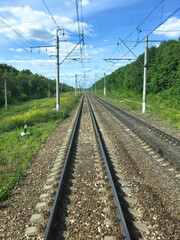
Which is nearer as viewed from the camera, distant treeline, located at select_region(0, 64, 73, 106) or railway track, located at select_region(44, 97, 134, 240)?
railway track, located at select_region(44, 97, 134, 240)

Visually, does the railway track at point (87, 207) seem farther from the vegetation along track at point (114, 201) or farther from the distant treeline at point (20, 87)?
the distant treeline at point (20, 87)

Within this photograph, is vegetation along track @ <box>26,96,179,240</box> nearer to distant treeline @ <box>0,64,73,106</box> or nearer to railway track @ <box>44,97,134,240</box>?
railway track @ <box>44,97,134,240</box>

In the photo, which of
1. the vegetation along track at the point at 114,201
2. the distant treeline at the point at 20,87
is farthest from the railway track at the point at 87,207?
the distant treeline at the point at 20,87

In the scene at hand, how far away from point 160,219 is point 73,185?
2395 mm

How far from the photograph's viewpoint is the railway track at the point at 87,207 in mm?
3480

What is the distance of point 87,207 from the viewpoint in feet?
13.9

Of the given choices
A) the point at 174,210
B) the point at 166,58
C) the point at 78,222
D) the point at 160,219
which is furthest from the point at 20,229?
the point at 166,58

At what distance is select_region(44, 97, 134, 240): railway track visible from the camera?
3480 mm

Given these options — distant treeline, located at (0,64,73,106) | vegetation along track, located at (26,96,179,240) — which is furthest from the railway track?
distant treeline, located at (0,64,73,106)

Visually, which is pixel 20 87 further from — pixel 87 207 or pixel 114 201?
pixel 114 201

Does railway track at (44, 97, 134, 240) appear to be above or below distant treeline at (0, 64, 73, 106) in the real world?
below

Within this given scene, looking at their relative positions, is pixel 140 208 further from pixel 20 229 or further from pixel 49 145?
pixel 49 145

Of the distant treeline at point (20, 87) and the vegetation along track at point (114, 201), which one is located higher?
the distant treeline at point (20, 87)

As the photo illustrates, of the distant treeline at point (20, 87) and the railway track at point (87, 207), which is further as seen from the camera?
the distant treeline at point (20, 87)
